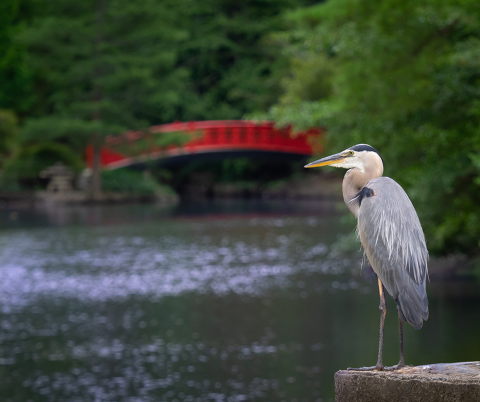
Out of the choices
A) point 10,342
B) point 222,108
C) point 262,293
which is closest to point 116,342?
point 10,342

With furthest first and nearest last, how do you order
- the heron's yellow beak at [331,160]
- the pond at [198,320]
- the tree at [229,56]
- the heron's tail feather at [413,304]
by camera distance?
the tree at [229,56] → the pond at [198,320] → the heron's yellow beak at [331,160] → the heron's tail feather at [413,304]

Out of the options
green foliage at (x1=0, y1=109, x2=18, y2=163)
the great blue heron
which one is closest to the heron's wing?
the great blue heron

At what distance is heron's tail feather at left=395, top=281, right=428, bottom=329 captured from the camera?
384 cm

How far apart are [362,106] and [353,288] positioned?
3.30 metres

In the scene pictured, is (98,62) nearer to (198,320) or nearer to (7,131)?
(7,131)

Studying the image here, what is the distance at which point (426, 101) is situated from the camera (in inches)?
478

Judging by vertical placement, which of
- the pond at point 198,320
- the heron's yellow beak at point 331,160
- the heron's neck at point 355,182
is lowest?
the pond at point 198,320

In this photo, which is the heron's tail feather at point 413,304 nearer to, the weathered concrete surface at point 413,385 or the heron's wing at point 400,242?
the heron's wing at point 400,242

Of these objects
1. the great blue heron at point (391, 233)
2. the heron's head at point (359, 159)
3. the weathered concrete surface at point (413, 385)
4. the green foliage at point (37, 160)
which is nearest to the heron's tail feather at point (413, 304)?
the great blue heron at point (391, 233)

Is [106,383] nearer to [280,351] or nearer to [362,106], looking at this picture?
[280,351]

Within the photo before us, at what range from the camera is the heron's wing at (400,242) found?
3.88 m

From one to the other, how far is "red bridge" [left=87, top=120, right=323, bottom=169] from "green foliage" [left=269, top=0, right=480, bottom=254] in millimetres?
20037

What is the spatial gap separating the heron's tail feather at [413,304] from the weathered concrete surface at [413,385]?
0.82ft

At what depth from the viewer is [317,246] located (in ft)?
65.2
